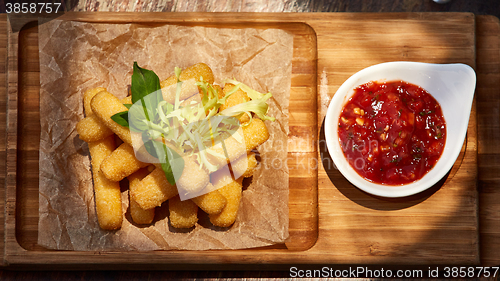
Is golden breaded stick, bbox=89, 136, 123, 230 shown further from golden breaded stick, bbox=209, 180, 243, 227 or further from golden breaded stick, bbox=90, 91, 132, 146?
golden breaded stick, bbox=209, 180, 243, 227

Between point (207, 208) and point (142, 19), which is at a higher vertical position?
point (142, 19)

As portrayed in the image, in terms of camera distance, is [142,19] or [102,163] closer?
[102,163]

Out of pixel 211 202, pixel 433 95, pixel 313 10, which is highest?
pixel 313 10

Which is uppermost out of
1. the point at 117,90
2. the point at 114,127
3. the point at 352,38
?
the point at 352,38

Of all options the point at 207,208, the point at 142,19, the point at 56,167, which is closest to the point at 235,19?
the point at 142,19

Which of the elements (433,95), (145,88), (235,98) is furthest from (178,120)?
(433,95)

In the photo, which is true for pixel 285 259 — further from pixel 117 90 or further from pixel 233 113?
pixel 117 90

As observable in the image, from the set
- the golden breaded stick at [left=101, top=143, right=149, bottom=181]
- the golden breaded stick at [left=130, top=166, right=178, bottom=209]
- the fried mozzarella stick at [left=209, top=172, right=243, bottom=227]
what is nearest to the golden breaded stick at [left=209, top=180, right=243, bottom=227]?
the fried mozzarella stick at [left=209, top=172, right=243, bottom=227]

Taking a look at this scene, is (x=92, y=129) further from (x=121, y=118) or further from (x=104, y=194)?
(x=104, y=194)
